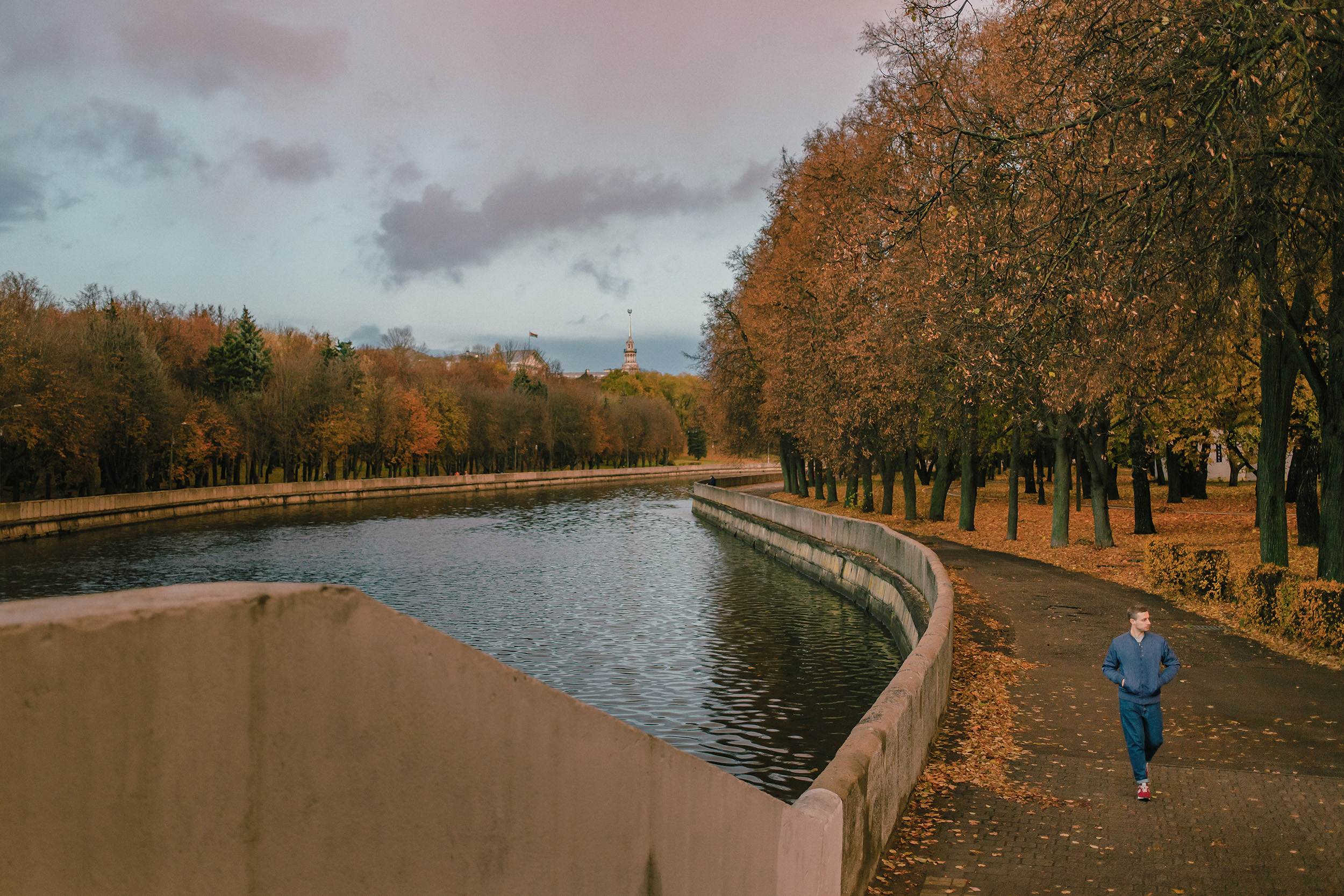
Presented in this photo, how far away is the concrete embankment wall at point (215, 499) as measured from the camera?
4862 centimetres

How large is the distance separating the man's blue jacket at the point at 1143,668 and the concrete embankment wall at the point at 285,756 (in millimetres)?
6399

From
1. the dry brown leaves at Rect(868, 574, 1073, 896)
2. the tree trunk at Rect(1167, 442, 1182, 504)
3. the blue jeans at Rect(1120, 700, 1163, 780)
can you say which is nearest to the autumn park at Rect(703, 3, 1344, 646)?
the tree trunk at Rect(1167, 442, 1182, 504)

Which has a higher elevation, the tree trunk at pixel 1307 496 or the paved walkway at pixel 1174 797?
the tree trunk at pixel 1307 496

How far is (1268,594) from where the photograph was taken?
1591cm

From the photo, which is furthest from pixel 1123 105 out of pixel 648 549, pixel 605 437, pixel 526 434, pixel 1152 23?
pixel 605 437

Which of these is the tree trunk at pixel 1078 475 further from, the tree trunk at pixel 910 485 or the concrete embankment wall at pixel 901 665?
the concrete embankment wall at pixel 901 665

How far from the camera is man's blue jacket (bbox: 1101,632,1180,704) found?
9133 mm

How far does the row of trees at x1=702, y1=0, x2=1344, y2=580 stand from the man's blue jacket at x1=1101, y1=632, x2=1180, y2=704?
520cm

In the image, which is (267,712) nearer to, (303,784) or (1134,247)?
(303,784)

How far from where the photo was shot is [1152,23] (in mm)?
12008

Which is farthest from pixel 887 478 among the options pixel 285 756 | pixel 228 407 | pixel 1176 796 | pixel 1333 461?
pixel 228 407

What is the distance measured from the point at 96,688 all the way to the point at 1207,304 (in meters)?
18.0

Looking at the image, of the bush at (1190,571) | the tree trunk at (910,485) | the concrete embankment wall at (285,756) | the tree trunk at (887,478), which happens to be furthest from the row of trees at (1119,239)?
the concrete embankment wall at (285,756)

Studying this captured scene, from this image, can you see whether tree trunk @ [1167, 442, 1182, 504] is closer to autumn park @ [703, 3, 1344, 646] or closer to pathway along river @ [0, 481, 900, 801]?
autumn park @ [703, 3, 1344, 646]
